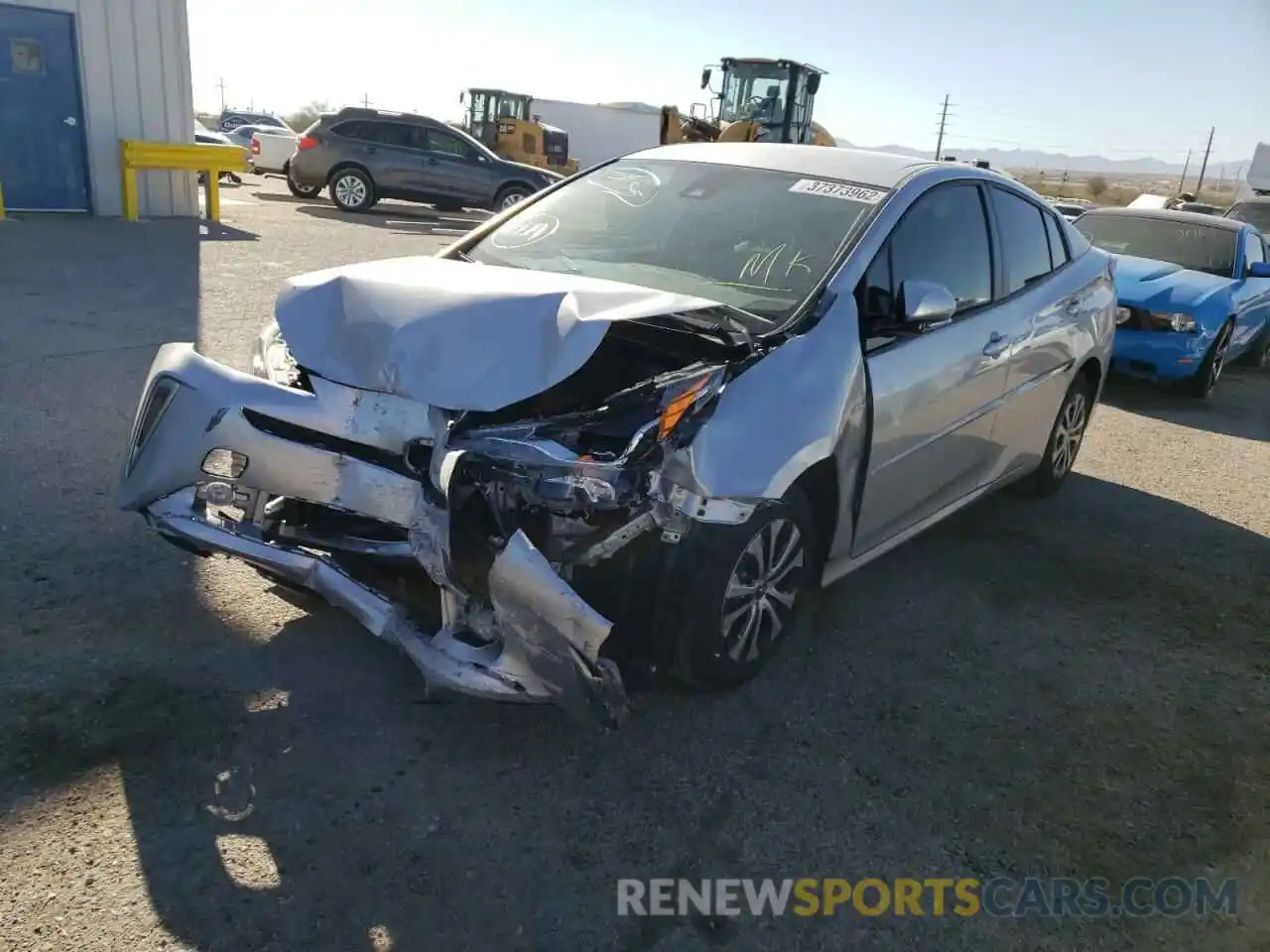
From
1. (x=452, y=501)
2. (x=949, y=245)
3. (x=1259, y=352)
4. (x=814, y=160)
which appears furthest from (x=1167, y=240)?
(x=452, y=501)

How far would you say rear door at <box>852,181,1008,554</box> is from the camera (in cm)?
348

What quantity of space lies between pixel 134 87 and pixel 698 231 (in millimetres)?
12604

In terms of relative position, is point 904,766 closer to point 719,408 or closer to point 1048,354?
point 719,408

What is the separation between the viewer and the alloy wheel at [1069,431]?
210 inches

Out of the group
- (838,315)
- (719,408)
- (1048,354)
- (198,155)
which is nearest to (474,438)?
(719,408)

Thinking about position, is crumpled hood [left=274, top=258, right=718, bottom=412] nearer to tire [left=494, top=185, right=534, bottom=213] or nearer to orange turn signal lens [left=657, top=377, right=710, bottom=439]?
orange turn signal lens [left=657, top=377, right=710, bottom=439]

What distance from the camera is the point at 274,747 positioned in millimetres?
2785

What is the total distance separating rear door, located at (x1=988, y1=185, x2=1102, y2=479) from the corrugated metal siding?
41.9 feet

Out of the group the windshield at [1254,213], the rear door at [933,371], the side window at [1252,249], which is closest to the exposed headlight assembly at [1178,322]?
the side window at [1252,249]

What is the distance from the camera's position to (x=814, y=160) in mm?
4152

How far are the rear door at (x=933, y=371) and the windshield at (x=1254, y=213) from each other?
1248 centimetres

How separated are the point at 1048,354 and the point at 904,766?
8.42 feet

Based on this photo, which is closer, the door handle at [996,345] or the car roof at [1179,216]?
the door handle at [996,345]

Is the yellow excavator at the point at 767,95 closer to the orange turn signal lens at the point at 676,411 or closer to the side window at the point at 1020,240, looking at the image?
the side window at the point at 1020,240
